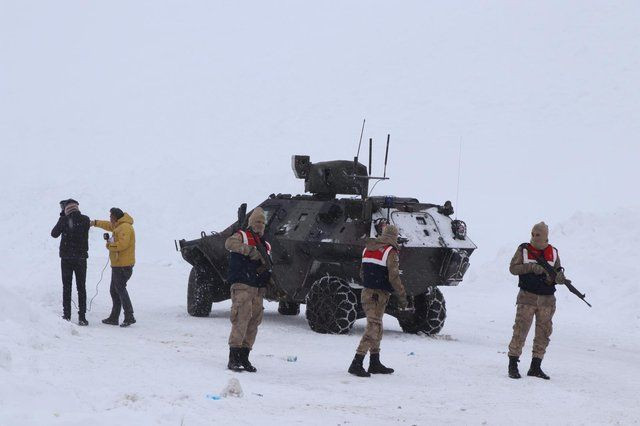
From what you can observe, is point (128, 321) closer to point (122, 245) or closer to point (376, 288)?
point (122, 245)

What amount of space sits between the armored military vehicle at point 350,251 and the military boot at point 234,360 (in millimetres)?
3388

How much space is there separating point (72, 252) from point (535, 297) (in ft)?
22.1

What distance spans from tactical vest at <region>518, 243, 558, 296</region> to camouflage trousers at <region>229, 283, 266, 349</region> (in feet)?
9.59

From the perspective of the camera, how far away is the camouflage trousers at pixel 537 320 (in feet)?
35.9

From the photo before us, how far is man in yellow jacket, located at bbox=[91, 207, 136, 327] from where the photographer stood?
14.4 metres

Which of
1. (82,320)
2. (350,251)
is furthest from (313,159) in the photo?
(82,320)

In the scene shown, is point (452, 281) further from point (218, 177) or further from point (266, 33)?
point (266, 33)

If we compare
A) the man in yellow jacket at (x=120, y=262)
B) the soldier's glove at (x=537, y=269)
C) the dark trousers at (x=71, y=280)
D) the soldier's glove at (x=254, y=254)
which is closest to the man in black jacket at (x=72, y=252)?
the dark trousers at (x=71, y=280)

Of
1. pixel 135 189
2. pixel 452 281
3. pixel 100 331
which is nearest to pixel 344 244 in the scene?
pixel 452 281

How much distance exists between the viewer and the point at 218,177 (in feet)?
109

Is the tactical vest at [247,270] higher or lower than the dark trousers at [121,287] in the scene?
higher

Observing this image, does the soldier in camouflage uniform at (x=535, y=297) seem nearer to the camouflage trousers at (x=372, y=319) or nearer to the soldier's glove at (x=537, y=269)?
the soldier's glove at (x=537, y=269)

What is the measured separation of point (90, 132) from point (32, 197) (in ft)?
25.1

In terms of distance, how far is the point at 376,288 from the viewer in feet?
35.1
